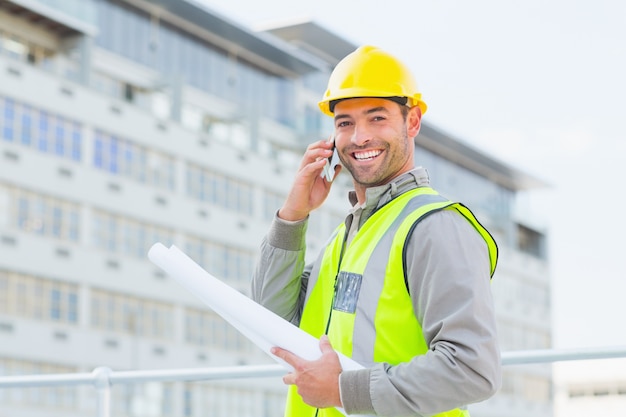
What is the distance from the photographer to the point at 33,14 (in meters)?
44.5

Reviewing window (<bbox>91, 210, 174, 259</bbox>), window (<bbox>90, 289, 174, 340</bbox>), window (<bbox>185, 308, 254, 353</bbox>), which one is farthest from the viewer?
window (<bbox>185, 308, 254, 353</bbox>)

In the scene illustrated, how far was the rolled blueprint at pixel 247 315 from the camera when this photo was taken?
2.48 m

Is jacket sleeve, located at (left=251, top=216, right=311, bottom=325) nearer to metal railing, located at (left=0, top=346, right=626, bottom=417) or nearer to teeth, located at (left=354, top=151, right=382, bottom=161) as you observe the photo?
teeth, located at (left=354, top=151, right=382, bottom=161)

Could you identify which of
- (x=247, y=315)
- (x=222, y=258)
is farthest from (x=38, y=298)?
(x=247, y=315)

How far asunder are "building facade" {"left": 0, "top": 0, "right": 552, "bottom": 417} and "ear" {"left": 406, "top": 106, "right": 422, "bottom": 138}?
39.5m

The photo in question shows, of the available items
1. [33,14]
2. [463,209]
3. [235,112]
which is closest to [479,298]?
[463,209]

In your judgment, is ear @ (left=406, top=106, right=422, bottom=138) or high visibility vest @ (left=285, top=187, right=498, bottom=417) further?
ear @ (left=406, top=106, right=422, bottom=138)

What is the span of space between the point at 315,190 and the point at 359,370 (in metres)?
0.73

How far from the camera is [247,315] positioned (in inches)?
98.8

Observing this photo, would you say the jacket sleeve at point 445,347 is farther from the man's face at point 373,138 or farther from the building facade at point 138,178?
the building facade at point 138,178

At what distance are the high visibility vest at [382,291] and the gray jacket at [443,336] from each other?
0.03 meters

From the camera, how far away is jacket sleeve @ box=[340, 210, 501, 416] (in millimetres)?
2332

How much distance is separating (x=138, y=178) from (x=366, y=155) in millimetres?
47862

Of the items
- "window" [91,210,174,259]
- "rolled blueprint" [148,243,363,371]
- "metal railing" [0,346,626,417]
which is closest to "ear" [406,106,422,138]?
"rolled blueprint" [148,243,363,371]
